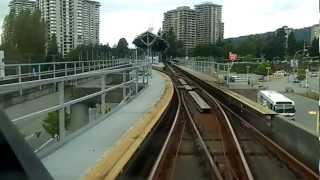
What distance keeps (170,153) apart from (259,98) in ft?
95.1

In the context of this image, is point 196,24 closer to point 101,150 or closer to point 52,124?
point 52,124

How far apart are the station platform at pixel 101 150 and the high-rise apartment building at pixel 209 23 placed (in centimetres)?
14630

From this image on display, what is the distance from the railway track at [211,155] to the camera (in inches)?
348

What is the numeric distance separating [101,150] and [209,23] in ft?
532

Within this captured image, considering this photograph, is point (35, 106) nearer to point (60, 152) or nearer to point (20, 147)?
point (60, 152)

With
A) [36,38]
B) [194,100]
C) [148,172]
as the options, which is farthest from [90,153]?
[36,38]

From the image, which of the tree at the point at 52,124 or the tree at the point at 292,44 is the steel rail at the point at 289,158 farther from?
the tree at the point at 292,44

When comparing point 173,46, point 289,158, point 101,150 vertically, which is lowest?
point 289,158

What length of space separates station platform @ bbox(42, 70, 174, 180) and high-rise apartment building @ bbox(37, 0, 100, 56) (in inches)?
3101

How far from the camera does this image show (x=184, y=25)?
7185 inches

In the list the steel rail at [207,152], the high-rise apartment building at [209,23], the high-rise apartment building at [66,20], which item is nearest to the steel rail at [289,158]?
the steel rail at [207,152]

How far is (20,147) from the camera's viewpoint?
2.65m

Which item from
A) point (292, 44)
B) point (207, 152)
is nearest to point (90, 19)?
point (292, 44)

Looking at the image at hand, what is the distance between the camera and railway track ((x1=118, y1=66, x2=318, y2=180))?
29.0 ft
